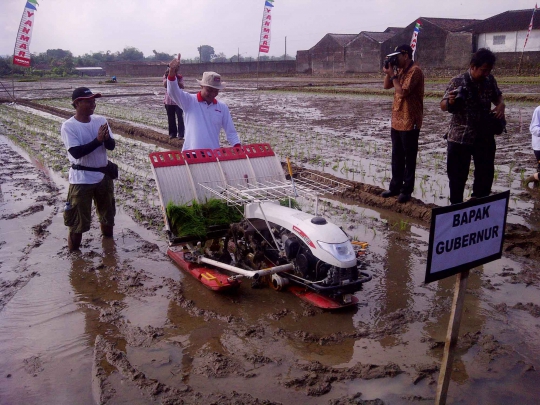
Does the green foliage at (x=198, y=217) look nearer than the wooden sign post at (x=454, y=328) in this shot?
No

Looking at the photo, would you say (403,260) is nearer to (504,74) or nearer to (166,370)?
(166,370)

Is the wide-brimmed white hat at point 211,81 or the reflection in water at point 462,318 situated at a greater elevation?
the wide-brimmed white hat at point 211,81

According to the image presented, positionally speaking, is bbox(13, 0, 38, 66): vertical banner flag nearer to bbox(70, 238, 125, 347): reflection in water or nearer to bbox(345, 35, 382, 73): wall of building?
bbox(70, 238, 125, 347): reflection in water

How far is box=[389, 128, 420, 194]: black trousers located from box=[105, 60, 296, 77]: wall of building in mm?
43044

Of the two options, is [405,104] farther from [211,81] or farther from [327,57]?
[327,57]

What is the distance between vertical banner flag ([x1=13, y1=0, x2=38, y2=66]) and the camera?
21406 mm

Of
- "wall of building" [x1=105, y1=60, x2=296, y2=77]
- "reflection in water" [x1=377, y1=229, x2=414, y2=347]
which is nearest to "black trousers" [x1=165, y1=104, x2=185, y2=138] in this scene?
"reflection in water" [x1=377, y1=229, x2=414, y2=347]

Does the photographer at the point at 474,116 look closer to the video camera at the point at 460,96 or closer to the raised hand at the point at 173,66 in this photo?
the video camera at the point at 460,96

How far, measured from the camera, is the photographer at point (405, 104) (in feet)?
19.9

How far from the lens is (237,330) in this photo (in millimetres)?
3887

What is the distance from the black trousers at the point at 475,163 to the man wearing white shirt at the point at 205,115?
2397mm

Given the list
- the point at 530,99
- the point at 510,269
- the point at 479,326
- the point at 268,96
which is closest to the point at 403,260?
the point at 510,269

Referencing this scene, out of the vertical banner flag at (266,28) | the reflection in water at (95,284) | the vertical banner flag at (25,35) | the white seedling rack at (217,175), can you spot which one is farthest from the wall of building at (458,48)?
the reflection in water at (95,284)

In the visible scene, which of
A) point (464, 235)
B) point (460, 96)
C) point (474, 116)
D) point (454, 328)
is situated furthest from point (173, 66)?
point (454, 328)
